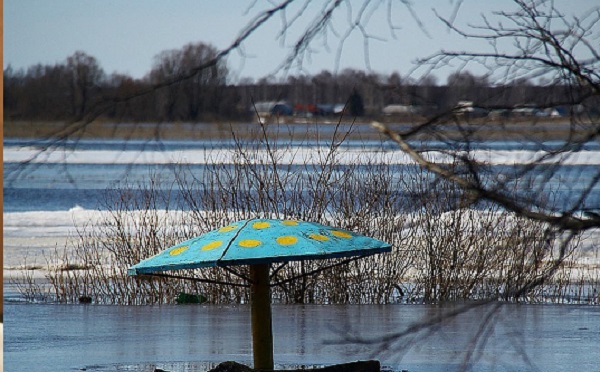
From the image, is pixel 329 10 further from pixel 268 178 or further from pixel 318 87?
pixel 268 178

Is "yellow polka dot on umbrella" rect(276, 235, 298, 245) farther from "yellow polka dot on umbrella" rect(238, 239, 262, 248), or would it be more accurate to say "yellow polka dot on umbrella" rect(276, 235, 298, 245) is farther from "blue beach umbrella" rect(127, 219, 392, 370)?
"yellow polka dot on umbrella" rect(238, 239, 262, 248)

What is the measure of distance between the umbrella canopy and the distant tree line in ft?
6.25

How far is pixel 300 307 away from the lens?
1102 cm

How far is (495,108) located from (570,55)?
0.31m

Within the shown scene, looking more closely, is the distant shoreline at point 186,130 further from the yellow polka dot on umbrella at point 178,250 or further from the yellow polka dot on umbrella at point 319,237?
the yellow polka dot on umbrella at point 178,250

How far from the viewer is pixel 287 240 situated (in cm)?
602

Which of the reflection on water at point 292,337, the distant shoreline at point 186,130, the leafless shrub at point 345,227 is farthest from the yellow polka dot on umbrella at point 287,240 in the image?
the leafless shrub at point 345,227

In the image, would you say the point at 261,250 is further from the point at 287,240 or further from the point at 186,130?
the point at 186,130

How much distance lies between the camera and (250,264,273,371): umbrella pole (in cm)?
631

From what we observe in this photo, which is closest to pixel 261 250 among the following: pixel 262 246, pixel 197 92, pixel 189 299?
pixel 262 246

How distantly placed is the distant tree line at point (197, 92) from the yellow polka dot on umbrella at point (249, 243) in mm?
2004

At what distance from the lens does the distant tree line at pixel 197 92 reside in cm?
329

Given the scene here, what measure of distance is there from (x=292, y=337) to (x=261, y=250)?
313 centimetres

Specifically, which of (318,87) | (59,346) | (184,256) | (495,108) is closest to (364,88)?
(318,87)
